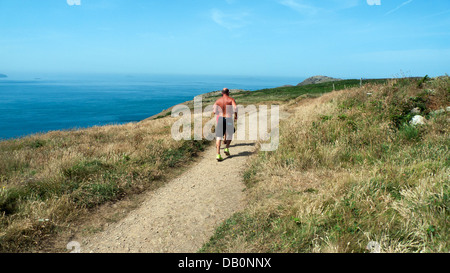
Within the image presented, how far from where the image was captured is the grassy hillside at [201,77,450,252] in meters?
3.59

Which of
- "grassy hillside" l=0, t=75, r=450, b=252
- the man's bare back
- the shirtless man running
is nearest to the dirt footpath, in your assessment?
"grassy hillside" l=0, t=75, r=450, b=252

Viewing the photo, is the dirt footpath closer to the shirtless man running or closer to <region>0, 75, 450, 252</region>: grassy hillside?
<region>0, 75, 450, 252</region>: grassy hillside

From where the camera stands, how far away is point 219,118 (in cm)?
1020

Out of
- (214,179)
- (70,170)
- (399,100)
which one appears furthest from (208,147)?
(399,100)

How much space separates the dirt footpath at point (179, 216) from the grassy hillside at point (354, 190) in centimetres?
47

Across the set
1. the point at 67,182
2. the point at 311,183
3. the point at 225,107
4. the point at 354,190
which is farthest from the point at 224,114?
the point at 354,190

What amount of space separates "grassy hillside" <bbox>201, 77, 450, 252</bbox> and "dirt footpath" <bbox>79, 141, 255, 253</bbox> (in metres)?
0.47

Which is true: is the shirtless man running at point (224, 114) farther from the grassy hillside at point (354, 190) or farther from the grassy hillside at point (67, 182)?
the grassy hillside at point (354, 190)

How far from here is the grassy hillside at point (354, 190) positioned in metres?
3.59

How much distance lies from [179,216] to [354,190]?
3827mm

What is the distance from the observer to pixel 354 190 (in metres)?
Result: 4.63

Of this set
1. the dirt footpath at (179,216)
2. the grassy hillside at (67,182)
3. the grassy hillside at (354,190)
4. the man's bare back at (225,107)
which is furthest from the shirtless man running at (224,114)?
the grassy hillside at (354,190)

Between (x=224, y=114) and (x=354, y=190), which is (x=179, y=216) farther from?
(x=224, y=114)
